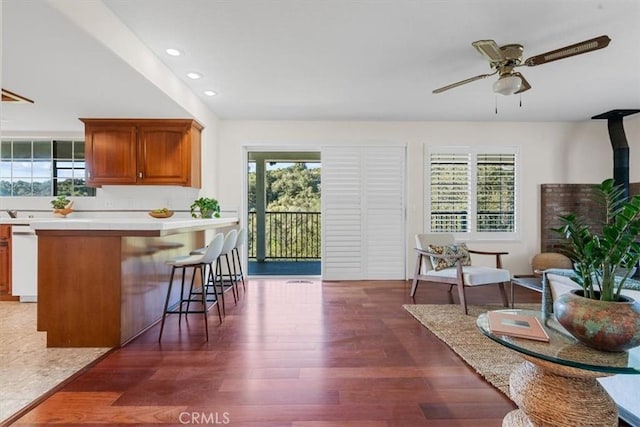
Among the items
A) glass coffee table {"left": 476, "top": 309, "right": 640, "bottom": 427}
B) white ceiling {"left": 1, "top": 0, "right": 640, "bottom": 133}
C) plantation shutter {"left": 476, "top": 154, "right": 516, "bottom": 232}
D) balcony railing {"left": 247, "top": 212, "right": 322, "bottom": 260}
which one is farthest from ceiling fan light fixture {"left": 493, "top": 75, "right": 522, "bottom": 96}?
balcony railing {"left": 247, "top": 212, "right": 322, "bottom": 260}

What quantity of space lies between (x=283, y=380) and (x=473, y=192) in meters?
4.11

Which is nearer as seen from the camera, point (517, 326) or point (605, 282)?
point (605, 282)

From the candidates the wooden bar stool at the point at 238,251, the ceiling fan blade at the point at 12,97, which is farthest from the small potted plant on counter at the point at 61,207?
the wooden bar stool at the point at 238,251

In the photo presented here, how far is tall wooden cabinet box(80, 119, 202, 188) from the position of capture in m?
4.05

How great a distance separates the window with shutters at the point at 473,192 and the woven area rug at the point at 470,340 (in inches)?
62.7

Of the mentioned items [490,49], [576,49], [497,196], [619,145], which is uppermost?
[490,49]

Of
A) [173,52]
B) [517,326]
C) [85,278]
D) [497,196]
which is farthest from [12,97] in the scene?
[497,196]

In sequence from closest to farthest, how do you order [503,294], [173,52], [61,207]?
1. [173,52]
2. [503,294]
3. [61,207]

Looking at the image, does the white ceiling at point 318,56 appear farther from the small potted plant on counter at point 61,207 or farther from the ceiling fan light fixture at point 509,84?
the small potted plant on counter at point 61,207

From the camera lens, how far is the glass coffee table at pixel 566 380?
1.19m

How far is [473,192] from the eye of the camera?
4.97m

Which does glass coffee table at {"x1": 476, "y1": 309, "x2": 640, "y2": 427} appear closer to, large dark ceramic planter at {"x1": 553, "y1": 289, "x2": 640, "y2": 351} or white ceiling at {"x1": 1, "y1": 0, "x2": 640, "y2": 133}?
large dark ceramic planter at {"x1": 553, "y1": 289, "x2": 640, "y2": 351}

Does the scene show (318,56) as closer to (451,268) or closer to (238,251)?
(451,268)

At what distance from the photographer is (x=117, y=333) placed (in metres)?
2.54
